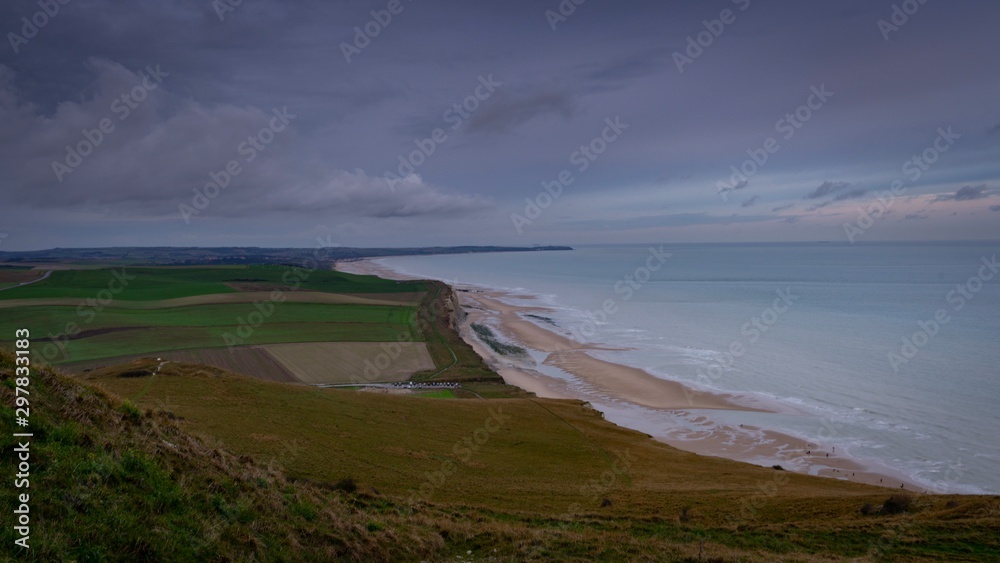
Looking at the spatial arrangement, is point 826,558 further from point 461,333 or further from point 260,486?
point 461,333

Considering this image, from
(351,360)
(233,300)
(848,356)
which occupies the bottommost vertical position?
(351,360)

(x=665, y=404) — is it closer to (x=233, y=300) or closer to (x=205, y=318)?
(x=205, y=318)

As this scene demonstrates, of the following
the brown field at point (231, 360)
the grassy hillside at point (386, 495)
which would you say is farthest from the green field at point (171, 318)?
the grassy hillside at point (386, 495)

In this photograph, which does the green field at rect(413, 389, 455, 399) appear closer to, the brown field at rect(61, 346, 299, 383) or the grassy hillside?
the grassy hillside

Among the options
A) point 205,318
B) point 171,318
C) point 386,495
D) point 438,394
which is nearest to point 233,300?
point 205,318

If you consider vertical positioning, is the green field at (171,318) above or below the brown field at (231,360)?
above

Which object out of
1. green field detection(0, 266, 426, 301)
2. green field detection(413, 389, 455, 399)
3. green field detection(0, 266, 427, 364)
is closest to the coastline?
green field detection(413, 389, 455, 399)

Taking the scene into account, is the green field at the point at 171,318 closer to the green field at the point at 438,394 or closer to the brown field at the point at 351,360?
the brown field at the point at 351,360
